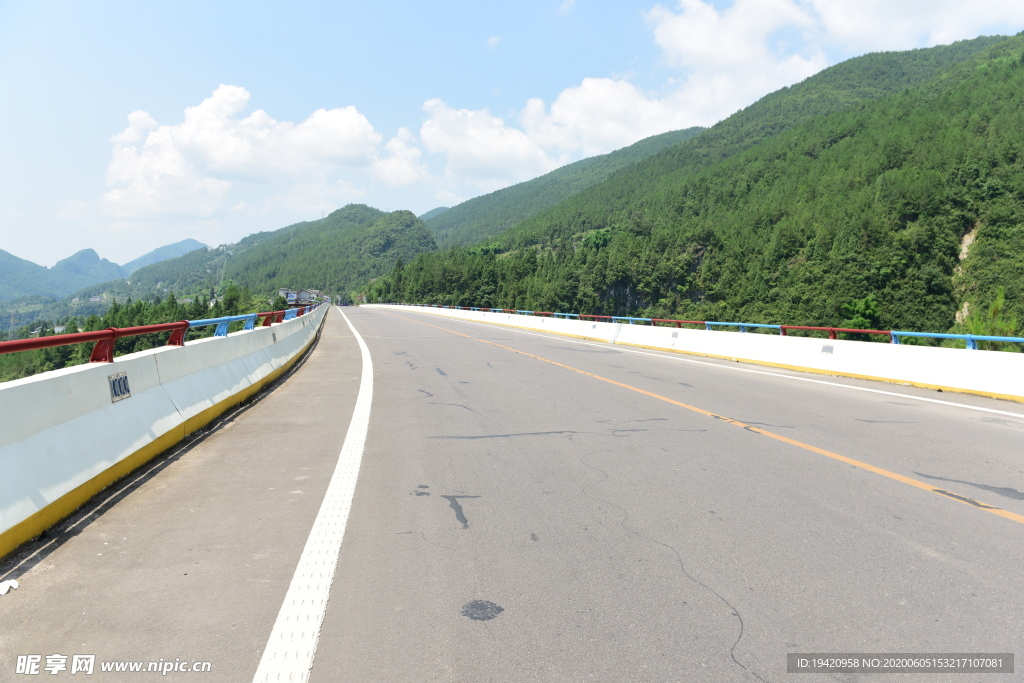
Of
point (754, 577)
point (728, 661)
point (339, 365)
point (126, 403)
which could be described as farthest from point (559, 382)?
point (728, 661)

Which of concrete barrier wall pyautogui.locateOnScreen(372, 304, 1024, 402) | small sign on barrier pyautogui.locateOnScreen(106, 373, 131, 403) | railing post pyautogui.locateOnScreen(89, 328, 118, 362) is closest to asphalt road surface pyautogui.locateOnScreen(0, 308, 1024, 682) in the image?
small sign on barrier pyautogui.locateOnScreen(106, 373, 131, 403)

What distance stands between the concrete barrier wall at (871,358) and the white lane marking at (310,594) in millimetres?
12027

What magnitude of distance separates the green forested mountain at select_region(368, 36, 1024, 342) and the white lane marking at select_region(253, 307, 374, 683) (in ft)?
290

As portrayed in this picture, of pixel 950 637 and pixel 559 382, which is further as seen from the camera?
pixel 559 382

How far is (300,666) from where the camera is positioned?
285cm

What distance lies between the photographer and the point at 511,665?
2887 millimetres

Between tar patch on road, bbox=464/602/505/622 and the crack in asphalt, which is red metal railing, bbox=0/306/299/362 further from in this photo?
the crack in asphalt

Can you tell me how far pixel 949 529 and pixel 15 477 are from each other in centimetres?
630

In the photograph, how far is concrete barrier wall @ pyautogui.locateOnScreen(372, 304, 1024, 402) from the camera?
12.2 meters

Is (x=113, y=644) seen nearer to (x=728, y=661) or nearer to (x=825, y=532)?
(x=728, y=661)

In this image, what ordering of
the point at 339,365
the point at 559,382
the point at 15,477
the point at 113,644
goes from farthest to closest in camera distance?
the point at 339,365 → the point at 559,382 → the point at 15,477 → the point at 113,644

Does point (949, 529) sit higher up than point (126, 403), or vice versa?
point (126, 403)

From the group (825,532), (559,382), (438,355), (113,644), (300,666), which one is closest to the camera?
(300,666)

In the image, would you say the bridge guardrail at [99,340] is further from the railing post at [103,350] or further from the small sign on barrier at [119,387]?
the small sign on barrier at [119,387]
